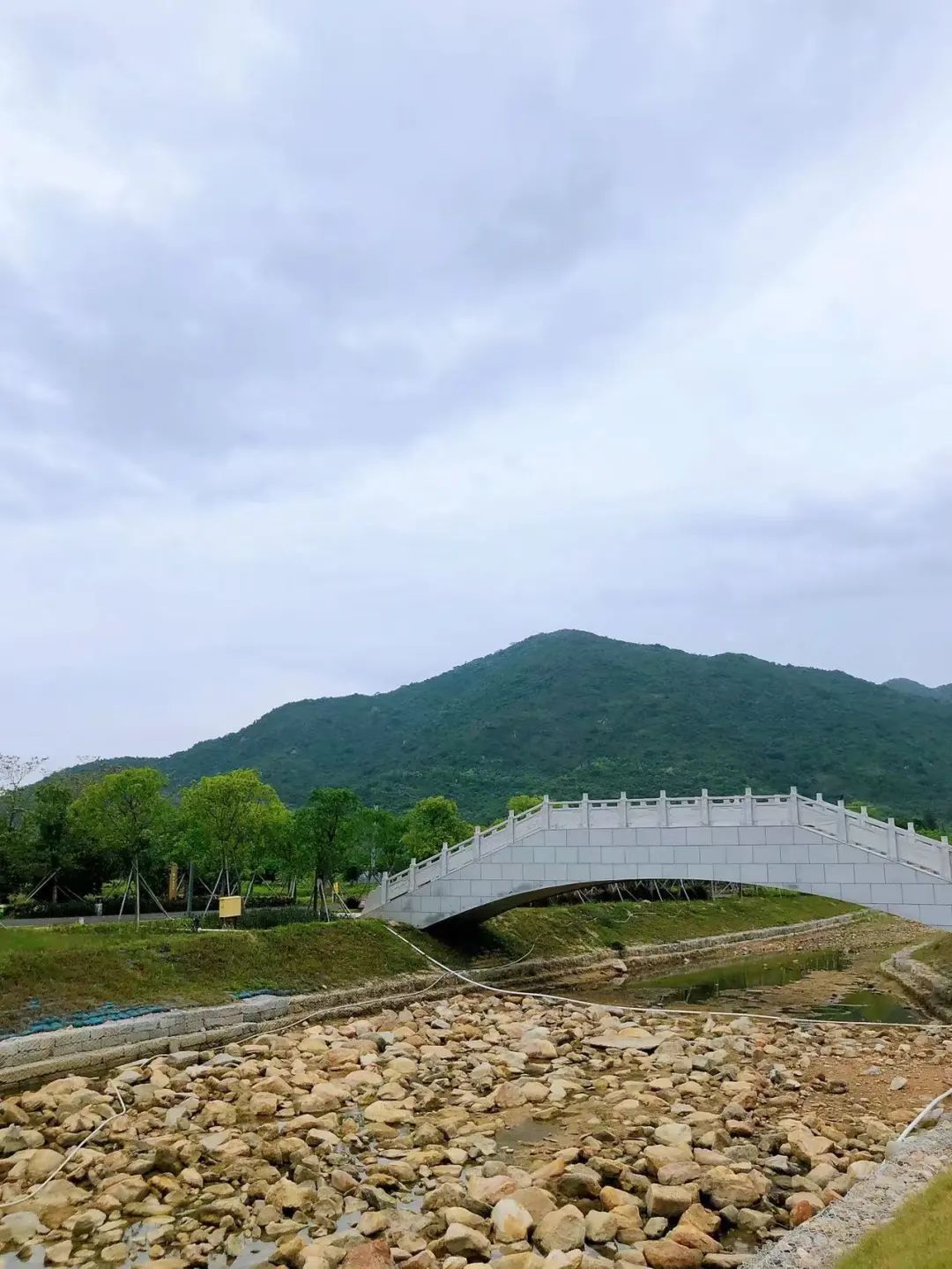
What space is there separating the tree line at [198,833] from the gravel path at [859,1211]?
64.1ft

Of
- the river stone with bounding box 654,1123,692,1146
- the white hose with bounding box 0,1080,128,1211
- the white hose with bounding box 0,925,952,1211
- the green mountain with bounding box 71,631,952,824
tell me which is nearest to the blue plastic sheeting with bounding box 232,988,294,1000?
the white hose with bounding box 0,925,952,1211

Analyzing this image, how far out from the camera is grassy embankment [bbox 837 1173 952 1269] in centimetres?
559

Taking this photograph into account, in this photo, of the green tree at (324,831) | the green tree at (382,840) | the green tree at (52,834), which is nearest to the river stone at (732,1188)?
the green tree at (324,831)

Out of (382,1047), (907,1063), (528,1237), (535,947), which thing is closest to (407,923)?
(535,947)

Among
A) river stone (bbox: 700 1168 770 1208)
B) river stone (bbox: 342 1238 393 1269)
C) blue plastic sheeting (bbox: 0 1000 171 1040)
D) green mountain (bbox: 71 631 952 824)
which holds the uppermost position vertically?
green mountain (bbox: 71 631 952 824)

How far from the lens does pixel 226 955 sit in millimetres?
19719

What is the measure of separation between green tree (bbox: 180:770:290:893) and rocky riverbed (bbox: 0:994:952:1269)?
9598mm

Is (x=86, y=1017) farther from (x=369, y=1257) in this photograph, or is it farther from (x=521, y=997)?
(x=521, y=997)

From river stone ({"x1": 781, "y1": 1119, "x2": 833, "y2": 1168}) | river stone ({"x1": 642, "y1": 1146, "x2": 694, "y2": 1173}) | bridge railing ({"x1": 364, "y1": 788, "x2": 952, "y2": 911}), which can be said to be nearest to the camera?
river stone ({"x1": 642, "y1": 1146, "x2": 694, "y2": 1173})

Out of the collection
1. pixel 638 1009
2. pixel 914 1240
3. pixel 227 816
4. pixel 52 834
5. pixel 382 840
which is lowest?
pixel 638 1009

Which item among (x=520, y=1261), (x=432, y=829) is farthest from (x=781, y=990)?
(x=520, y=1261)

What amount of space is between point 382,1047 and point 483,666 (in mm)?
128268

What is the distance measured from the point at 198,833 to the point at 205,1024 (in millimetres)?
9969

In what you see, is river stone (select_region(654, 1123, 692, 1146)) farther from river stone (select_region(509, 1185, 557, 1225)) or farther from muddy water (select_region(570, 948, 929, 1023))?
muddy water (select_region(570, 948, 929, 1023))
